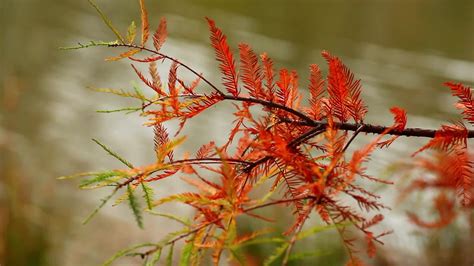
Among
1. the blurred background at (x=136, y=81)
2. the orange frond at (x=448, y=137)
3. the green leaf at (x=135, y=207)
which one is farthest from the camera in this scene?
the blurred background at (x=136, y=81)

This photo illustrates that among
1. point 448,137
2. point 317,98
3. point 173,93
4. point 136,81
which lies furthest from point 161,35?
point 136,81

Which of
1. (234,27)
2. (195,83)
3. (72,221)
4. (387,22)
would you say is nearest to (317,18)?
(387,22)

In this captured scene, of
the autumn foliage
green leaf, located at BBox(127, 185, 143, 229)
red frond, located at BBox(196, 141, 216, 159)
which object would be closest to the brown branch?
the autumn foliage

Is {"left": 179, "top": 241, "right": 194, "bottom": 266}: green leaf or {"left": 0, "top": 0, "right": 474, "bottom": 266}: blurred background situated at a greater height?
{"left": 0, "top": 0, "right": 474, "bottom": 266}: blurred background

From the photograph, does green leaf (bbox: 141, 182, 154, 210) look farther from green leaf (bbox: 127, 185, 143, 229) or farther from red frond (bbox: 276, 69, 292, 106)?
red frond (bbox: 276, 69, 292, 106)

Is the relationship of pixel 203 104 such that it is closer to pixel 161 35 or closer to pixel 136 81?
pixel 161 35

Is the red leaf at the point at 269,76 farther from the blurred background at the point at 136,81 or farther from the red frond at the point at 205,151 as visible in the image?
the blurred background at the point at 136,81

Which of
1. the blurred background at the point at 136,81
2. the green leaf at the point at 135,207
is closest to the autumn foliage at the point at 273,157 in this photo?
the green leaf at the point at 135,207

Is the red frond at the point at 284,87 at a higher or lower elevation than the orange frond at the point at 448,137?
higher
